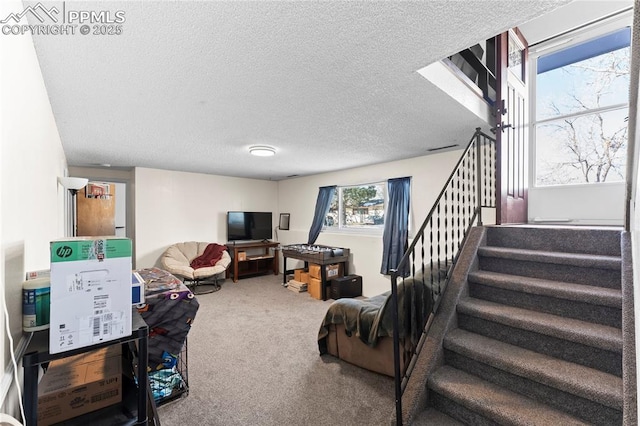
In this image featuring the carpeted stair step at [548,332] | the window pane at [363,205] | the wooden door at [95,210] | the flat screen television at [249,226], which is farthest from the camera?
the flat screen television at [249,226]

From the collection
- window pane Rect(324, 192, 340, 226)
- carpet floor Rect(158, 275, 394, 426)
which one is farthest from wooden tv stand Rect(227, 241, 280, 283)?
carpet floor Rect(158, 275, 394, 426)

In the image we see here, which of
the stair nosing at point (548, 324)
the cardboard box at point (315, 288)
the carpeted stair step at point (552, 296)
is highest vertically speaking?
the carpeted stair step at point (552, 296)

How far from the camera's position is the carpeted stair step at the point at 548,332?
1.44 m

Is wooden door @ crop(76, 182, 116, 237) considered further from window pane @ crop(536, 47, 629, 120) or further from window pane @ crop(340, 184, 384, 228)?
window pane @ crop(536, 47, 629, 120)

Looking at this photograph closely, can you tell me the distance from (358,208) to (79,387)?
4.55 m

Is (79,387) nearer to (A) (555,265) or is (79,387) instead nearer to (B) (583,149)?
(A) (555,265)

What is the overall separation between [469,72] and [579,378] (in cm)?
309

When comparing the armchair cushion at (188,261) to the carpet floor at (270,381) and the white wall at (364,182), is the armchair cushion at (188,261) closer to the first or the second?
the carpet floor at (270,381)

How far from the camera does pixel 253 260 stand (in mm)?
6156

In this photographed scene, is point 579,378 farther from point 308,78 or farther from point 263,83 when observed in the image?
point 263,83

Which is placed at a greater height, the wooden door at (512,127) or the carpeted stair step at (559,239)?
the wooden door at (512,127)

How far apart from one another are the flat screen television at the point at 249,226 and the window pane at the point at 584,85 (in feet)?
17.5

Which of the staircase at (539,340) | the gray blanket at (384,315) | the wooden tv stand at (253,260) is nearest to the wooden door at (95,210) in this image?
the wooden tv stand at (253,260)

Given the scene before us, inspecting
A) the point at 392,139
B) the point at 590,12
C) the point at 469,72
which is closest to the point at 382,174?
the point at 392,139
